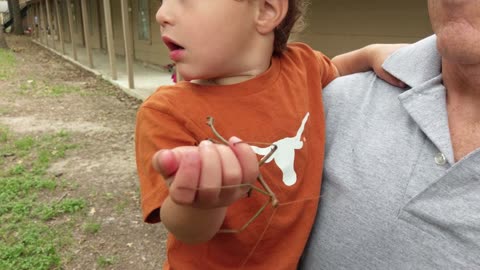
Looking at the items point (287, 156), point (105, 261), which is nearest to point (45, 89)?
point (105, 261)

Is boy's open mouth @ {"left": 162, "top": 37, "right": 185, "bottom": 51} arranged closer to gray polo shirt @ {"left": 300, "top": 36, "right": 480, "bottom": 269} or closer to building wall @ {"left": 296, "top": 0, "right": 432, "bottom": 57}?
gray polo shirt @ {"left": 300, "top": 36, "right": 480, "bottom": 269}

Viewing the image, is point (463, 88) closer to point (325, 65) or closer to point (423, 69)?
point (423, 69)

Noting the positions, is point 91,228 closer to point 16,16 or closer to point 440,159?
point 440,159

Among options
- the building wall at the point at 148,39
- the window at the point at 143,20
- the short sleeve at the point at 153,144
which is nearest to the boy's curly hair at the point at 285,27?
the short sleeve at the point at 153,144

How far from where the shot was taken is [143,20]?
1452cm

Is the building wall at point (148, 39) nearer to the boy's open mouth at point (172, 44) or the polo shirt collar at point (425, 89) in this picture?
the polo shirt collar at point (425, 89)

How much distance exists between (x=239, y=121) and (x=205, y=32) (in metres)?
0.28

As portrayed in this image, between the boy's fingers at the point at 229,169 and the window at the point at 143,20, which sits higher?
the boy's fingers at the point at 229,169

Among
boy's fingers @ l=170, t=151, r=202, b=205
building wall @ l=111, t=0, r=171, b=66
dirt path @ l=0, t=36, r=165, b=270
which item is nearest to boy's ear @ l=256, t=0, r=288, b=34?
boy's fingers @ l=170, t=151, r=202, b=205

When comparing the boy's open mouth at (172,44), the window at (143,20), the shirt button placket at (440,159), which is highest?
the boy's open mouth at (172,44)

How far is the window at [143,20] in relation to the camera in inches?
549

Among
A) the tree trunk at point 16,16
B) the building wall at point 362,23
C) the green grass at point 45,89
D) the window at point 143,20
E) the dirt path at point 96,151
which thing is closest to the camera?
the dirt path at point 96,151

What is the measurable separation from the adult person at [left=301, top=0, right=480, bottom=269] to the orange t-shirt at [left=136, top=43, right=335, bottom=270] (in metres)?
0.10

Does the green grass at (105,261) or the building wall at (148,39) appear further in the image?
the building wall at (148,39)
